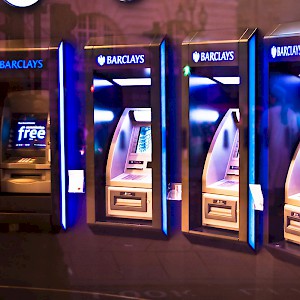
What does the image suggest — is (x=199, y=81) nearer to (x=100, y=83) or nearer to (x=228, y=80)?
(x=228, y=80)

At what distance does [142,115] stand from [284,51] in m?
1.34

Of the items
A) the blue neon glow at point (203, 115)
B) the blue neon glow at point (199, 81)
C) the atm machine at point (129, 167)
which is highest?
the blue neon glow at point (199, 81)

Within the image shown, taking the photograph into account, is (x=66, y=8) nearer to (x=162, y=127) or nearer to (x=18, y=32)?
(x=18, y=32)

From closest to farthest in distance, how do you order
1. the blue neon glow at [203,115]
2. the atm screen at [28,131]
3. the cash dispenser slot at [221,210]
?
the cash dispenser slot at [221,210] → the blue neon glow at [203,115] → the atm screen at [28,131]

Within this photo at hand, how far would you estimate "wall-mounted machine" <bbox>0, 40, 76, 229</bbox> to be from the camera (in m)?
4.66

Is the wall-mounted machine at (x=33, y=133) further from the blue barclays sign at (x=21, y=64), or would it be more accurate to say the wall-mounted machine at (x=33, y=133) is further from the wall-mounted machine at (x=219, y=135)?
the wall-mounted machine at (x=219, y=135)

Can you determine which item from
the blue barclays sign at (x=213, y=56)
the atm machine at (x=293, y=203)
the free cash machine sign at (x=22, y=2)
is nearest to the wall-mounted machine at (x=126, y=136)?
the blue barclays sign at (x=213, y=56)

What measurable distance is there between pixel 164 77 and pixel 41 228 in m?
1.52

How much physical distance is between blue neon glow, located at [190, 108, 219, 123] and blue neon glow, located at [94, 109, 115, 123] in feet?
2.40

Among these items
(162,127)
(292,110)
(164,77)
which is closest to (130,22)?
(164,77)

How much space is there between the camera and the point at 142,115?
476 cm

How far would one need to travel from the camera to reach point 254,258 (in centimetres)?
425

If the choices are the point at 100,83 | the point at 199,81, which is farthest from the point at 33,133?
the point at 199,81

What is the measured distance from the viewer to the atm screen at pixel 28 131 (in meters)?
4.84
